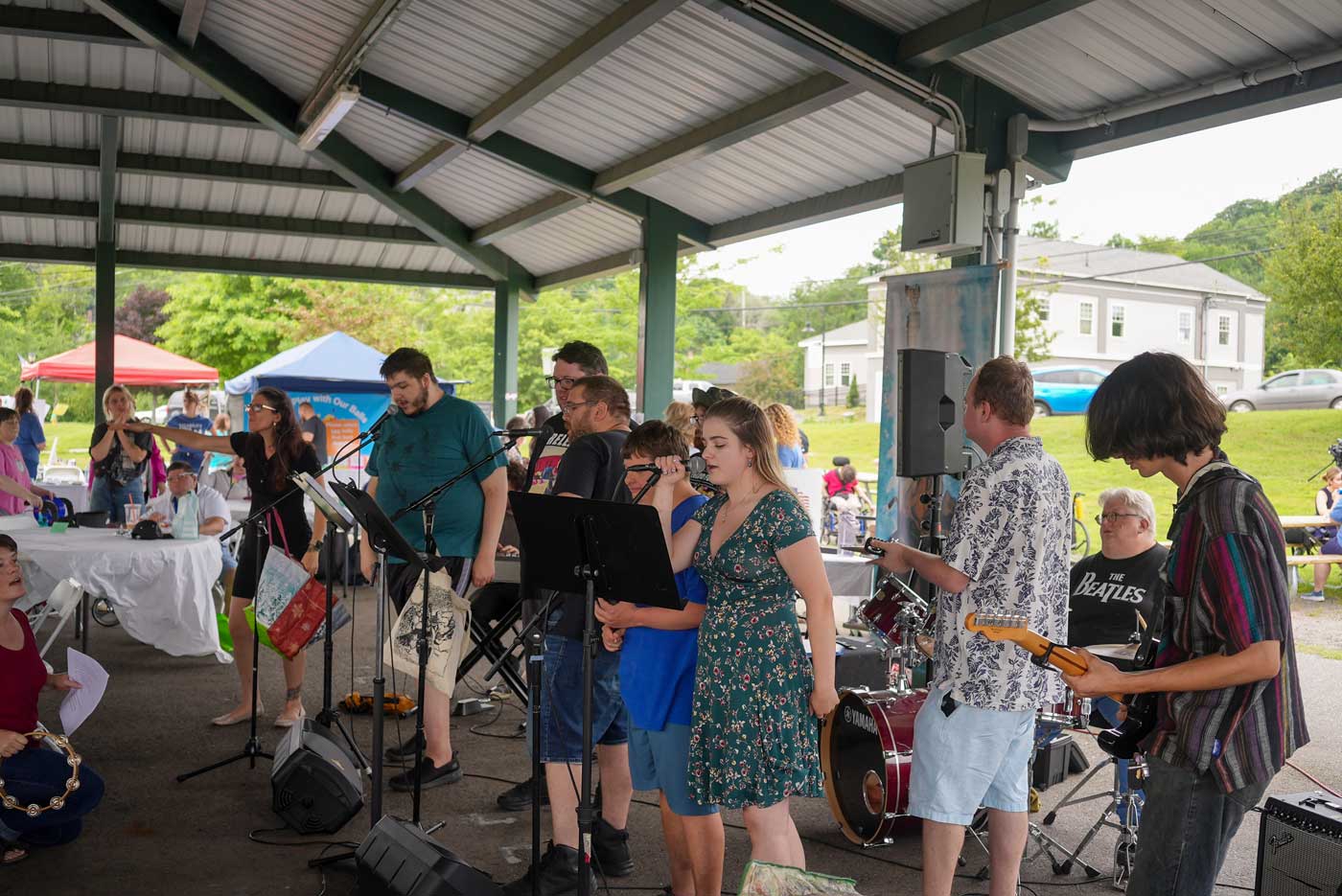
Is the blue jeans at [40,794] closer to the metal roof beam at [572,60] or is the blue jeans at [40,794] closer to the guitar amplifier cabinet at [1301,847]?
the guitar amplifier cabinet at [1301,847]

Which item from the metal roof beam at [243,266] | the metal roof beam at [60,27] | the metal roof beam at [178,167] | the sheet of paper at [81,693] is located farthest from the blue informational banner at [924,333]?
the metal roof beam at [243,266]

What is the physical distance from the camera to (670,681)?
10.2 ft

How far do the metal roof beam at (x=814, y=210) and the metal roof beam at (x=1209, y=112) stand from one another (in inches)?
48.4

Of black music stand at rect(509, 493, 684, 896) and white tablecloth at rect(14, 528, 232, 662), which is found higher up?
black music stand at rect(509, 493, 684, 896)

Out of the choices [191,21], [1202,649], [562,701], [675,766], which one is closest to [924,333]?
[562,701]

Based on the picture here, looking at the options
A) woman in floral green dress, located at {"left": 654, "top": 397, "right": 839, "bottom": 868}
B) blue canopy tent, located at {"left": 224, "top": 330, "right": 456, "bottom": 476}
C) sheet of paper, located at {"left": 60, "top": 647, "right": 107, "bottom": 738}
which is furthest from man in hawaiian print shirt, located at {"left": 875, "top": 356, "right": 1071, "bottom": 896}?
blue canopy tent, located at {"left": 224, "top": 330, "right": 456, "bottom": 476}

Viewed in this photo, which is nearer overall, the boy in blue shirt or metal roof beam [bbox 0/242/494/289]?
the boy in blue shirt

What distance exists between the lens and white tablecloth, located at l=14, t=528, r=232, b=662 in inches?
233

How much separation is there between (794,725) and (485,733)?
10.6 ft

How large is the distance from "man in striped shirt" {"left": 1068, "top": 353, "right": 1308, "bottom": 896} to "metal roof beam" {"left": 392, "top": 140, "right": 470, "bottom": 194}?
836 cm

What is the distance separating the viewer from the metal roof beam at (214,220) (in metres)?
12.6

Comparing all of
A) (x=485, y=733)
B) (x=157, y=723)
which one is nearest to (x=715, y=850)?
(x=485, y=733)

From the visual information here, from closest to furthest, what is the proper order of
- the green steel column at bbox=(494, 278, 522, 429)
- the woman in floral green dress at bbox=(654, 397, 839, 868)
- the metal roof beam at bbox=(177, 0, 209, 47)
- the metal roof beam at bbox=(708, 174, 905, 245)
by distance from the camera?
the woman in floral green dress at bbox=(654, 397, 839, 868)
the metal roof beam at bbox=(708, 174, 905, 245)
the metal roof beam at bbox=(177, 0, 209, 47)
the green steel column at bbox=(494, 278, 522, 429)

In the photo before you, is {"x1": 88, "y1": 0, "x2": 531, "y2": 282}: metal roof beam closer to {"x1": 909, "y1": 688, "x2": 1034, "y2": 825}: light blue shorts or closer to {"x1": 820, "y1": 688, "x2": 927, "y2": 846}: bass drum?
{"x1": 820, "y1": 688, "x2": 927, "y2": 846}: bass drum
